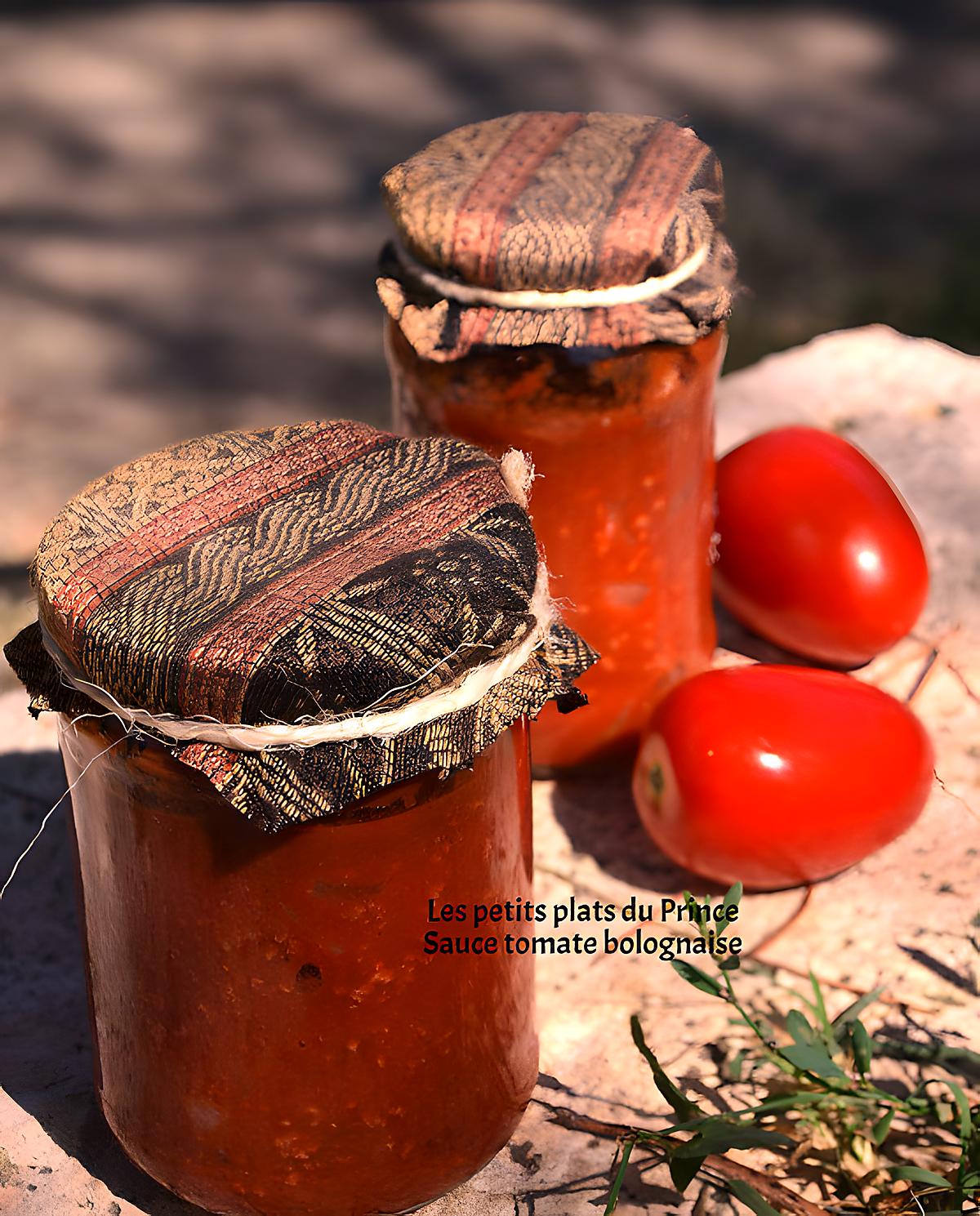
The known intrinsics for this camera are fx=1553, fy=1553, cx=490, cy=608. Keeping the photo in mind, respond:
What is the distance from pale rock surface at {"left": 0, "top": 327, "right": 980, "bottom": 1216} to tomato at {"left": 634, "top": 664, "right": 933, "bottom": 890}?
0.07 metres

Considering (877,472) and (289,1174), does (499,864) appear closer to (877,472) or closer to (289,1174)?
(289,1174)

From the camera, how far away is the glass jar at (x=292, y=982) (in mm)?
961

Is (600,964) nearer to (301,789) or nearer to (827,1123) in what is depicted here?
(827,1123)

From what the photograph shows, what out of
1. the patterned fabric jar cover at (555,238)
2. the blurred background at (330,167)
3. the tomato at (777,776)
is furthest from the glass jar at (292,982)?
the blurred background at (330,167)

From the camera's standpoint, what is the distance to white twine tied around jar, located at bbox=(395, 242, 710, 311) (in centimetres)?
132

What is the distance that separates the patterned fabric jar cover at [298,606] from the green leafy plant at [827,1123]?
32 centimetres

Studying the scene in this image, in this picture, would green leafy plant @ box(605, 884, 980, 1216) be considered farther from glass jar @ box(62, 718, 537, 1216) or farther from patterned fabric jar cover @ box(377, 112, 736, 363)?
patterned fabric jar cover @ box(377, 112, 736, 363)

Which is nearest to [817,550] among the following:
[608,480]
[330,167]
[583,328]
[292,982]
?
[608,480]

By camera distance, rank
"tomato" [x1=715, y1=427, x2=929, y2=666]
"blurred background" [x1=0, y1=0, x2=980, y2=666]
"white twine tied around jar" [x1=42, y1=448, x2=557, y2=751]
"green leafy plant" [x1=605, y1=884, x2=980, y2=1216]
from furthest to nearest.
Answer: "blurred background" [x1=0, y1=0, x2=980, y2=666] → "tomato" [x1=715, y1=427, x2=929, y2=666] → "green leafy plant" [x1=605, y1=884, x2=980, y2=1216] → "white twine tied around jar" [x1=42, y1=448, x2=557, y2=751]

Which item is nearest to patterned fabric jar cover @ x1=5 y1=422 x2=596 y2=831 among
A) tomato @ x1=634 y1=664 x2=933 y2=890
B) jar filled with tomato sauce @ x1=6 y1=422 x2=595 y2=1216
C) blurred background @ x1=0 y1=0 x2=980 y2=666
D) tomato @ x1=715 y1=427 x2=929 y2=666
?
jar filled with tomato sauce @ x1=6 y1=422 x2=595 y2=1216

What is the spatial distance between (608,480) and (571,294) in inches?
7.3

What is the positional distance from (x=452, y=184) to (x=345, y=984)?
711 mm

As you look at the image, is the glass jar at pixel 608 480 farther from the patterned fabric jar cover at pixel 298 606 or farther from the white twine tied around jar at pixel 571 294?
the patterned fabric jar cover at pixel 298 606

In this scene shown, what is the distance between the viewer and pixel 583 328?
4.33 ft
